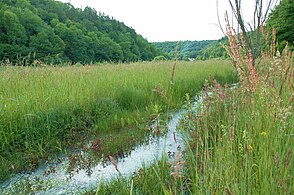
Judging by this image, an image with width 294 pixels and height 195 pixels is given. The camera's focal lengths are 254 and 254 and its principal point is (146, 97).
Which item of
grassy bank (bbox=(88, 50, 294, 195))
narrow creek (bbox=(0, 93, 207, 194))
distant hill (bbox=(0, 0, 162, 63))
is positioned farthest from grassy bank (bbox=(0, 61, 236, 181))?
distant hill (bbox=(0, 0, 162, 63))

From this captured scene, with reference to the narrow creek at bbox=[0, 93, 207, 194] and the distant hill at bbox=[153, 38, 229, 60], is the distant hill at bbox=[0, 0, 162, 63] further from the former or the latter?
the narrow creek at bbox=[0, 93, 207, 194]

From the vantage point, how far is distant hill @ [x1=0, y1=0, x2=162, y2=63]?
35562mm

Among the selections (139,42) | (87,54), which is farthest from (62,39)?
(139,42)

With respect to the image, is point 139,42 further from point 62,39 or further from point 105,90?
point 105,90

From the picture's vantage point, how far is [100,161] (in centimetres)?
318

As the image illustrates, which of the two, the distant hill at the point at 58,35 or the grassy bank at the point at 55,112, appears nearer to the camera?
the grassy bank at the point at 55,112

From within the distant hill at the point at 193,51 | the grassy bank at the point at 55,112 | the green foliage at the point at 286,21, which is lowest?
the grassy bank at the point at 55,112

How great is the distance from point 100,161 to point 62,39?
4802 cm

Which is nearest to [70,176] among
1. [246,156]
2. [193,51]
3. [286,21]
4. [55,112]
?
[55,112]

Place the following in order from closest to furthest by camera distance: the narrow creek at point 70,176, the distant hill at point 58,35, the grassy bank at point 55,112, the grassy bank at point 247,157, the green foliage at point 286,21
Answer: the grassy bank at point 247,157
the narrow creek at point 70,176
the grassy bank at point 55,112
the green foliage at point 286,21
the distant hill at point 58,35

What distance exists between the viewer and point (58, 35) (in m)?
47.1

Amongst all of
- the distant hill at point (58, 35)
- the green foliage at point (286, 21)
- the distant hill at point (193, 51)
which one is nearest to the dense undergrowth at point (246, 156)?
the distant hill at point (193, 51)

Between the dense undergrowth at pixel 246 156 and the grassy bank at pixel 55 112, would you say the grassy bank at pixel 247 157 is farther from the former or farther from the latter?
the grassy bank at pixel 55 112

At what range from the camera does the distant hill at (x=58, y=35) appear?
3556 cm
